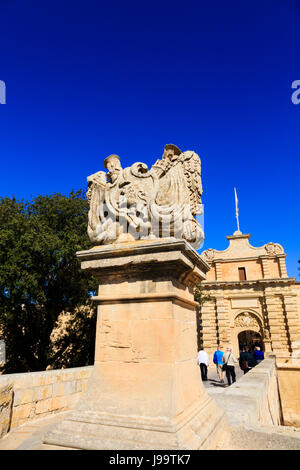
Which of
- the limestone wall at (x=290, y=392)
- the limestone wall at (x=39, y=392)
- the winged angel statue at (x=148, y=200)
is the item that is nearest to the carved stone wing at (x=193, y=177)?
the winged angel statue at (x=148, y=200)

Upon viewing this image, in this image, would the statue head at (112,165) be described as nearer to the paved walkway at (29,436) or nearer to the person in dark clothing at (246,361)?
the paved walkway at (29,436)

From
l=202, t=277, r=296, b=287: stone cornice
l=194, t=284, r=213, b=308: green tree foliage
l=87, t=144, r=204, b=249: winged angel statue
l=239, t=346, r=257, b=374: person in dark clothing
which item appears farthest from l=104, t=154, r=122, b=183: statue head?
l=202, t=277, r=296, b=287: stone cornice

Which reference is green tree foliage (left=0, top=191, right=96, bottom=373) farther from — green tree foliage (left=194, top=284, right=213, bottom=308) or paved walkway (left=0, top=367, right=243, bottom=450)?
paved walkway (left=0, top=367, right=243, bottom=450)

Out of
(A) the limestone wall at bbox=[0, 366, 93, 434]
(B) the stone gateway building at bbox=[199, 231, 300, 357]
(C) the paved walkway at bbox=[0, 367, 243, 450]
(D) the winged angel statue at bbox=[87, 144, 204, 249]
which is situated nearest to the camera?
(C) the paved walkway at bbox=[0, 367, 243, 450]

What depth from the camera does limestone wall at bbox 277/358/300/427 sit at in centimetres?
938

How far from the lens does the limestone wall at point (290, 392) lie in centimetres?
938

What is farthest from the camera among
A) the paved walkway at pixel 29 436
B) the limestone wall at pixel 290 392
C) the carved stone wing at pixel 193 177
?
the limestone wall at pixel 290 392

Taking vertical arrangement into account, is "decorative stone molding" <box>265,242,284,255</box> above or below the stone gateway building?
above

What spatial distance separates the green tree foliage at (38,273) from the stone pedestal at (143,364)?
8906 mm

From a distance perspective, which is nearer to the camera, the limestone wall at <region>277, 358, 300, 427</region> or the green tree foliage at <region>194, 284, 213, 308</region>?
the limestone wall at <region>277, 358, 300, 427</region>

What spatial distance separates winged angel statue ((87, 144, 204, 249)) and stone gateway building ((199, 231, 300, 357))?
20.0 meters

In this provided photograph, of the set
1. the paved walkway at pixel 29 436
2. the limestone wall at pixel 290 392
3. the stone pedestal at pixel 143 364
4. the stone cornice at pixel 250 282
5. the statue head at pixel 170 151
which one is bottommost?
the limestone wall at pixel 290 392

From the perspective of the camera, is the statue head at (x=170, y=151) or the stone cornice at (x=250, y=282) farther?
the stone cornice at (x=250, y=282)

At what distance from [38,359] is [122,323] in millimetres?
11489
